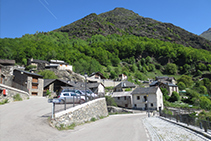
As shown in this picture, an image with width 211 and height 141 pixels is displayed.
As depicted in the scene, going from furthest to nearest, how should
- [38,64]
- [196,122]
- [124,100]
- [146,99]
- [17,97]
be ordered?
[38,64]
[124,100]
[146,99]
[17,97]
[196,122]

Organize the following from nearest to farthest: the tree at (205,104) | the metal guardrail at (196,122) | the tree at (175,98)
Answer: the metal guardrail at (196,122) → the tree at (205,104) → the tree at (175,98)

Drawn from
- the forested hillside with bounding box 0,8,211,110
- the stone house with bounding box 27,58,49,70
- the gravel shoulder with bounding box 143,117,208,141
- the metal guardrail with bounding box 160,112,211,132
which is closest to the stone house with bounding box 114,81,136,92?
the forested hillside with bounding box 0,8,211,110

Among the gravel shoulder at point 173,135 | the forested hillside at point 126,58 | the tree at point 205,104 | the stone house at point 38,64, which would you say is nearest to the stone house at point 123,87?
the forested hillside at point 126,58

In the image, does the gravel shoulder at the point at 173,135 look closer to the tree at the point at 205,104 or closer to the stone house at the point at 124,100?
the stone house at the point at 124,100

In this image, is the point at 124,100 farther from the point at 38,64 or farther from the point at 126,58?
the point at 126,58

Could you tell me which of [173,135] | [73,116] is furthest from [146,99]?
[73,116]

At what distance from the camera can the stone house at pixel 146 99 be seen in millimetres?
49719

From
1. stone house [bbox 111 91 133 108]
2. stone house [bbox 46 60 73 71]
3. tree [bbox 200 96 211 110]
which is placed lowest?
tree [bbox 200 96 211 110]

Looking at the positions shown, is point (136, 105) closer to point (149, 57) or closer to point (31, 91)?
point (31, 91)

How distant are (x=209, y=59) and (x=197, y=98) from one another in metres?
97.1

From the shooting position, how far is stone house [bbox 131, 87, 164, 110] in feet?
163

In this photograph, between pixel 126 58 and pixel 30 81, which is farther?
pixel 126 58

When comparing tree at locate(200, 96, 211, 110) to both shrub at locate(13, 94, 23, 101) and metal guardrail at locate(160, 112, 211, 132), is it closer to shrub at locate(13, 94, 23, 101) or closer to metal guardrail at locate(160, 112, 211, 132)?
metal guardrail at locate(160, 112, 211, 132)

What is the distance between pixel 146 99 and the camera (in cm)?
5128
